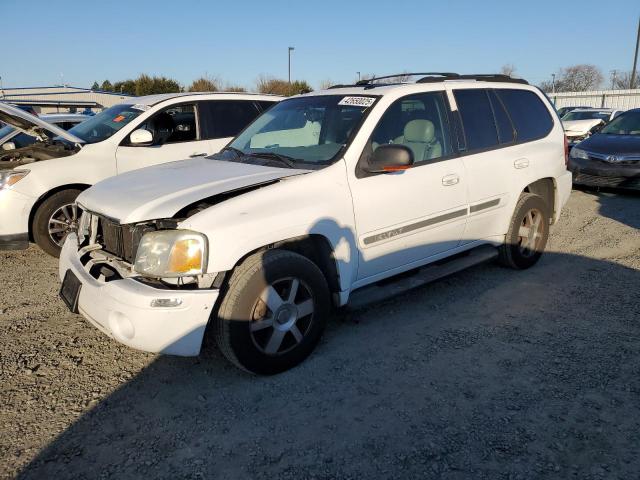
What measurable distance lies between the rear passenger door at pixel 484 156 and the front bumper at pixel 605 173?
4.41 m

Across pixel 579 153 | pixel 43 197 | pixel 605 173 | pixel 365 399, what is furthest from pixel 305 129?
pixel 579 153

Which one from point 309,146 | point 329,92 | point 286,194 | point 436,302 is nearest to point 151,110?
point 329,92

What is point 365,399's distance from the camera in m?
2.96

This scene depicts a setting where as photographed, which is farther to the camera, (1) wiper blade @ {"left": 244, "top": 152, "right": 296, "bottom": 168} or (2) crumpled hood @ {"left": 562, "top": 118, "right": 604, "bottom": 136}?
(2) crumpled hood @ {"left": 562, "top": 118, "right": 604, "bottom": 136}

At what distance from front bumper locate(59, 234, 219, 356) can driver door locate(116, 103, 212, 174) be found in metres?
3.36

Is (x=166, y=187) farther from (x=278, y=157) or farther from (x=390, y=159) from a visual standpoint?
(x=390, y=159)

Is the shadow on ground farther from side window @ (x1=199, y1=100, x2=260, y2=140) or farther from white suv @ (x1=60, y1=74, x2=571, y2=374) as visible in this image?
side window @ (x1=199, y1=100, x2=260, y2=140)

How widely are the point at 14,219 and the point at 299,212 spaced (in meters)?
3.74

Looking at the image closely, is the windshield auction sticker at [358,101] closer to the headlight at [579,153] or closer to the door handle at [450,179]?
the door handle at [450,179]

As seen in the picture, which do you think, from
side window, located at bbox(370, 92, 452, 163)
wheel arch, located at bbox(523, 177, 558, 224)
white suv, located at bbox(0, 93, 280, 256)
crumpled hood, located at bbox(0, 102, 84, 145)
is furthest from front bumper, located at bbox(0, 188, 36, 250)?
wheel arch, located at bbox(523, 177, 558, 224)

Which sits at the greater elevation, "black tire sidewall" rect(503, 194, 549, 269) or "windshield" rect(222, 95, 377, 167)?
"windshield" rect(222, 95, 377, 167)

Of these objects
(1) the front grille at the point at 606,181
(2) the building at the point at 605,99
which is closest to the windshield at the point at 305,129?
(1) the front grille at the point at 606,181

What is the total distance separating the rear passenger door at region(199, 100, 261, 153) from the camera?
6602 mm

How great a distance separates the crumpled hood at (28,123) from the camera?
16.8 feet
